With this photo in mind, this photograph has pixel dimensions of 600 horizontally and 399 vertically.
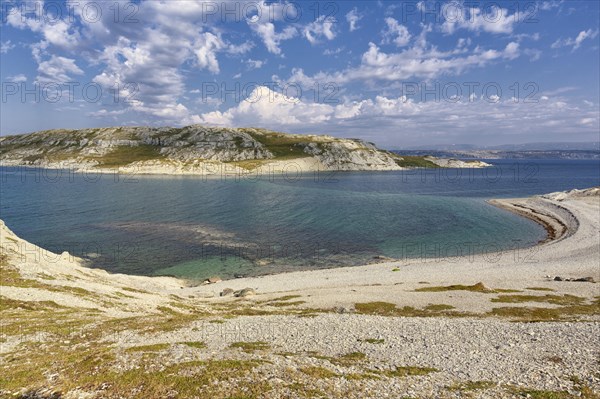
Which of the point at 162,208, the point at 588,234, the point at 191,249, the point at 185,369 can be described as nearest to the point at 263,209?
the point at 162,208

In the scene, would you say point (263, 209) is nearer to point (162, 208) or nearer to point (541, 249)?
point (162, 208)

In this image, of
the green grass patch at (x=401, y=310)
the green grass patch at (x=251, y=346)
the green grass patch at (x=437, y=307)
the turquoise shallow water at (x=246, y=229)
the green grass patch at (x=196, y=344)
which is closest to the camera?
the green grass patch at (x=196, y=344)

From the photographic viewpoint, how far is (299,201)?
4995 inches

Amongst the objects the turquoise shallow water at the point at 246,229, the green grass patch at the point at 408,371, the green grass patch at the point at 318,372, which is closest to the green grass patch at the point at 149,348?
the green grass patch at the point at 318,372

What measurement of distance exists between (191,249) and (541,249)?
238ft

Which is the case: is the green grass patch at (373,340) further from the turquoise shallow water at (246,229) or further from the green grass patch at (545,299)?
the turquoise shallow water at (246,229)

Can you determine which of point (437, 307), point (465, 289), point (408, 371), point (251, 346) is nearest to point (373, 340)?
point (408, 371)

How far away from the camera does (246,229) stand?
86.3 meters

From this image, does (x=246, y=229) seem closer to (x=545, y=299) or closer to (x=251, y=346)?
(x=545, y=299)

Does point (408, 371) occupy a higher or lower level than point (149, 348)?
lower

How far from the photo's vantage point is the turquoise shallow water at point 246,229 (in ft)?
212

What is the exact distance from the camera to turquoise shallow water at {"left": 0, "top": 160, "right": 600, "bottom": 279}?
212 ft

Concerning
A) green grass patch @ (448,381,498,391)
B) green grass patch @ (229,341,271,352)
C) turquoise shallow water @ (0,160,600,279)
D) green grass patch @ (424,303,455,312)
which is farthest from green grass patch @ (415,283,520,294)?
green grass patch @ (229,341,271,352)

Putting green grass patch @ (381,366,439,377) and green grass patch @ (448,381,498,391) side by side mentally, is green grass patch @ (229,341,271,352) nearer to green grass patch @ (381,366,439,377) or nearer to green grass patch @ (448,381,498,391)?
green grass patch @ (381,366,439,377)
